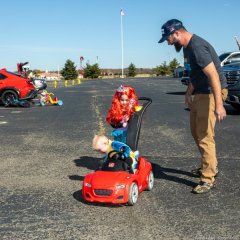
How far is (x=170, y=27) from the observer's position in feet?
15.3

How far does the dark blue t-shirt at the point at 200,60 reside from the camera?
178 inches

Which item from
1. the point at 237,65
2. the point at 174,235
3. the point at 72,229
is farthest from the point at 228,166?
the point at 237,65

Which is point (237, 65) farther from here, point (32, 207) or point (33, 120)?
point (32, 207)

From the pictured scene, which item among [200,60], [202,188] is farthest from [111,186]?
[200,60]

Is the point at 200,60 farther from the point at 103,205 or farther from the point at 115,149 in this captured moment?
the point at 103,205

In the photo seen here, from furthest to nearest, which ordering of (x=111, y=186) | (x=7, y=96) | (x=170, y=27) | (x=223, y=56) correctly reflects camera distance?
1. (x=223, y=56)
2. (x=7, y=96)
3. (x=170, y=27)
4. (x=111, y=186)

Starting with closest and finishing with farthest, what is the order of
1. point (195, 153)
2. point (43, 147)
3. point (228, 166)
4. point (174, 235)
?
1. point (174, 235)
2. point (228, 166)
3. point (195, 153)
4. point (43, 147)

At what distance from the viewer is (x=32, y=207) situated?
4.41 metres

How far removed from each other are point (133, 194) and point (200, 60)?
5.46 feet

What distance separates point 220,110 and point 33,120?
849 cm

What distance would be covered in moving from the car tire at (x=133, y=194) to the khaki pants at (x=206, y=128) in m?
0.94

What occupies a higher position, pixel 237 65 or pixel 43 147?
pixel 237 65

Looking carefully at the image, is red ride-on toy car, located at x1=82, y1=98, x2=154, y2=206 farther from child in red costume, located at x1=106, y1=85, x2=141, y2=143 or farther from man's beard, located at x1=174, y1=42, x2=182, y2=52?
man's beard, located at x1=174, y1=42, x2=182, y2=52

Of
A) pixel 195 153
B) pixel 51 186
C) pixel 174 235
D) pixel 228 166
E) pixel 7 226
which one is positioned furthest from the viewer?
pixel 195 153
